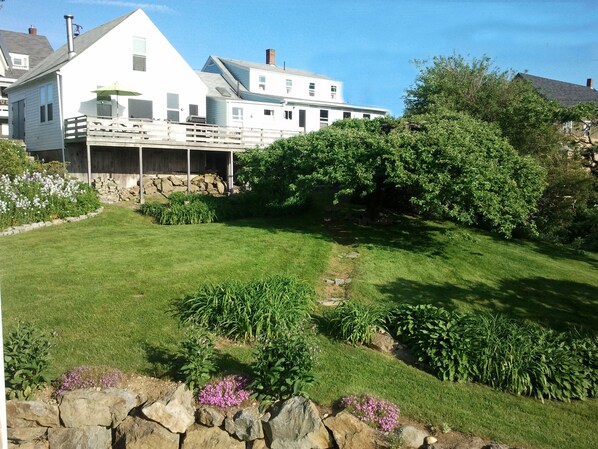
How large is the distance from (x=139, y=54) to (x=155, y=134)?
426 centimetres

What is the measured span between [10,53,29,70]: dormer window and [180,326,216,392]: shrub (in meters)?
36.5

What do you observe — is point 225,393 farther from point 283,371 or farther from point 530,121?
point 530,121

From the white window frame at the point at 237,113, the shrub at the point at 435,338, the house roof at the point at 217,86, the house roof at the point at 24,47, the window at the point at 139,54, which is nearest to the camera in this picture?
the shrub at the point at 435,338

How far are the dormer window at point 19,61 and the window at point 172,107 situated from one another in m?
18.1

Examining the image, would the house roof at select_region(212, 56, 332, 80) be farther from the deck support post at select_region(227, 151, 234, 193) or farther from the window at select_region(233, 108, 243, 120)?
the deck support post at select_region(227, 151, 234, 193)

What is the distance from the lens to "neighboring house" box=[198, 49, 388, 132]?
28750 mm

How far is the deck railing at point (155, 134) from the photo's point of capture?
19375 millimetres

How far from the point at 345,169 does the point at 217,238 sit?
12.5 feet

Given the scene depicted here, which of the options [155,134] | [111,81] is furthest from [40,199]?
[111,81]

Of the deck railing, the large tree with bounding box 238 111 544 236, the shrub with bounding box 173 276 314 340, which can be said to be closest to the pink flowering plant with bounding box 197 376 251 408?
the shrub with bounding box 173 276 314 340

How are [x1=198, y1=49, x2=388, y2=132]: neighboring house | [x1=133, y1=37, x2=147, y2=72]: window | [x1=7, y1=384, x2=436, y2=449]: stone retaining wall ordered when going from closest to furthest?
[x1=7, y1=384, x2=436, y2=449]: stone retaining wall < [x1=133, y1=37, x2=147, y2=72]: window < [x1=198, y1=49, x2=388, y2=132]: neighboring house

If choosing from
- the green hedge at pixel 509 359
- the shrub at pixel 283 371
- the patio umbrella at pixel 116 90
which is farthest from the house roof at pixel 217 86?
the shrub at pixel 283 371

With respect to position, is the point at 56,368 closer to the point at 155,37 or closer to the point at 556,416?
the point at 556,416

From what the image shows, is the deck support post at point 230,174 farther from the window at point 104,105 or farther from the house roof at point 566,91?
the house roof at point 566,91
